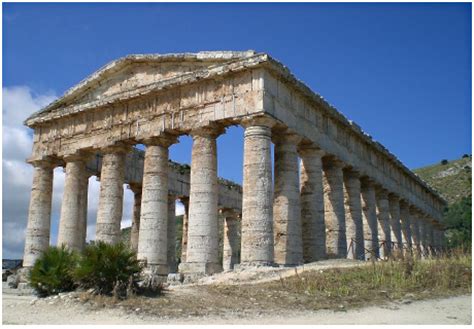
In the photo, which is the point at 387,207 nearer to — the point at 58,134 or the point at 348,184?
the point at 348,184

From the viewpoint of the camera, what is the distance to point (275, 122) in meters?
20.5

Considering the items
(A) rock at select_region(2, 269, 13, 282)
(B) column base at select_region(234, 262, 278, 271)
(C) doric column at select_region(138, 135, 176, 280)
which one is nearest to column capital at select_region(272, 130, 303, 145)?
(C) doric column at select_region(138, 135, 176, 280)

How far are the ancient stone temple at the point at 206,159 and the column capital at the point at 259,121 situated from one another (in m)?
0.04

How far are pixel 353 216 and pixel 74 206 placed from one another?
45.0 feet

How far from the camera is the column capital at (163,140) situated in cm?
2298

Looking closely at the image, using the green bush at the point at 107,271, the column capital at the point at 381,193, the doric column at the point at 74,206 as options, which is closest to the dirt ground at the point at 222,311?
the green bush at the point at 107,271

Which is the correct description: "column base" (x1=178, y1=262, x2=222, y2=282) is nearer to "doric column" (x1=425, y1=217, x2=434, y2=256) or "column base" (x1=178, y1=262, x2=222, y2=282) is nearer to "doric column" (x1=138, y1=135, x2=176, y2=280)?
"doric column" (x1=138, y1=135, x2=176, y2=280)

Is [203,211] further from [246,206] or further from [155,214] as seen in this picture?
[155,214]

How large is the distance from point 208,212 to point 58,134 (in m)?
10.8

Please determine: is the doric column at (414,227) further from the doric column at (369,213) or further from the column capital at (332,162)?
the column capital at (332,162)

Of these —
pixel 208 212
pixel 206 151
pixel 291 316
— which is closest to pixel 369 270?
pixel 291 316

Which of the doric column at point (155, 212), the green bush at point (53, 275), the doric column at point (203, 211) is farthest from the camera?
the doric column at point (155, 212)

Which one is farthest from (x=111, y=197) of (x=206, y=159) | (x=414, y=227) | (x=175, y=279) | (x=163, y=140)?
(x=414, y=227)

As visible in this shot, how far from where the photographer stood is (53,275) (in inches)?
599
